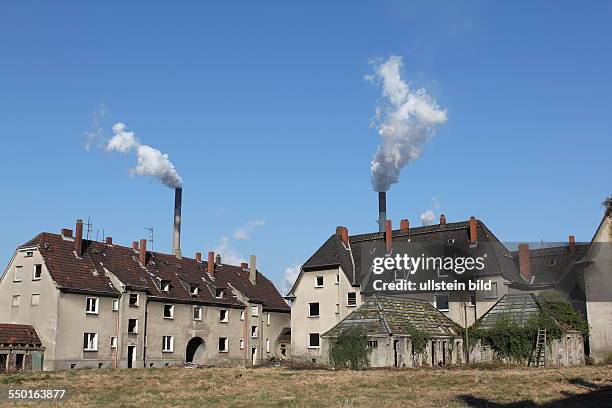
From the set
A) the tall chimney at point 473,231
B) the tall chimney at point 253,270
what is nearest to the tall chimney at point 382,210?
the tall chimney at point 473,231

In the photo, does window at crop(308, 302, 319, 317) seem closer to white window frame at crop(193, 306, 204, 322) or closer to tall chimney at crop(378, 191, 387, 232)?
white window frame at crop(193, 306, 204, 322)

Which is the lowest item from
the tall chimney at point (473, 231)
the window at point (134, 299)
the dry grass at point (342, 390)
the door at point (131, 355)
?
the dry grass at point (342, 390)

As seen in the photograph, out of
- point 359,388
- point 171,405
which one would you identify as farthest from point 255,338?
point 171,405

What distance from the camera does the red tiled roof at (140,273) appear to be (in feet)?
182

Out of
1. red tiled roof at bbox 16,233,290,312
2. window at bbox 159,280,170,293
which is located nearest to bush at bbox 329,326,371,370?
red tiled roof at bbox 16,233,290,312

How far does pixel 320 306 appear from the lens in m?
63.4

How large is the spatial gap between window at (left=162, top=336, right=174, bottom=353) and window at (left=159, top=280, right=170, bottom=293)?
14.4ft

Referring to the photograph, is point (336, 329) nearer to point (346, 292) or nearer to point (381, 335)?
point (381, 335)

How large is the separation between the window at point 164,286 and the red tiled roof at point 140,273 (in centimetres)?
39

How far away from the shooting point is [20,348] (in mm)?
49938

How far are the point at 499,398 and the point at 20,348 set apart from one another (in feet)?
123

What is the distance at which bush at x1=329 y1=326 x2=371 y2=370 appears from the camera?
160 feet

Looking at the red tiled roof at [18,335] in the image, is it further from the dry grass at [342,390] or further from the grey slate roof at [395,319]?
the grey slate roof at [395,319]

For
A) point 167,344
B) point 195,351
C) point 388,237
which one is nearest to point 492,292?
point 388,237
